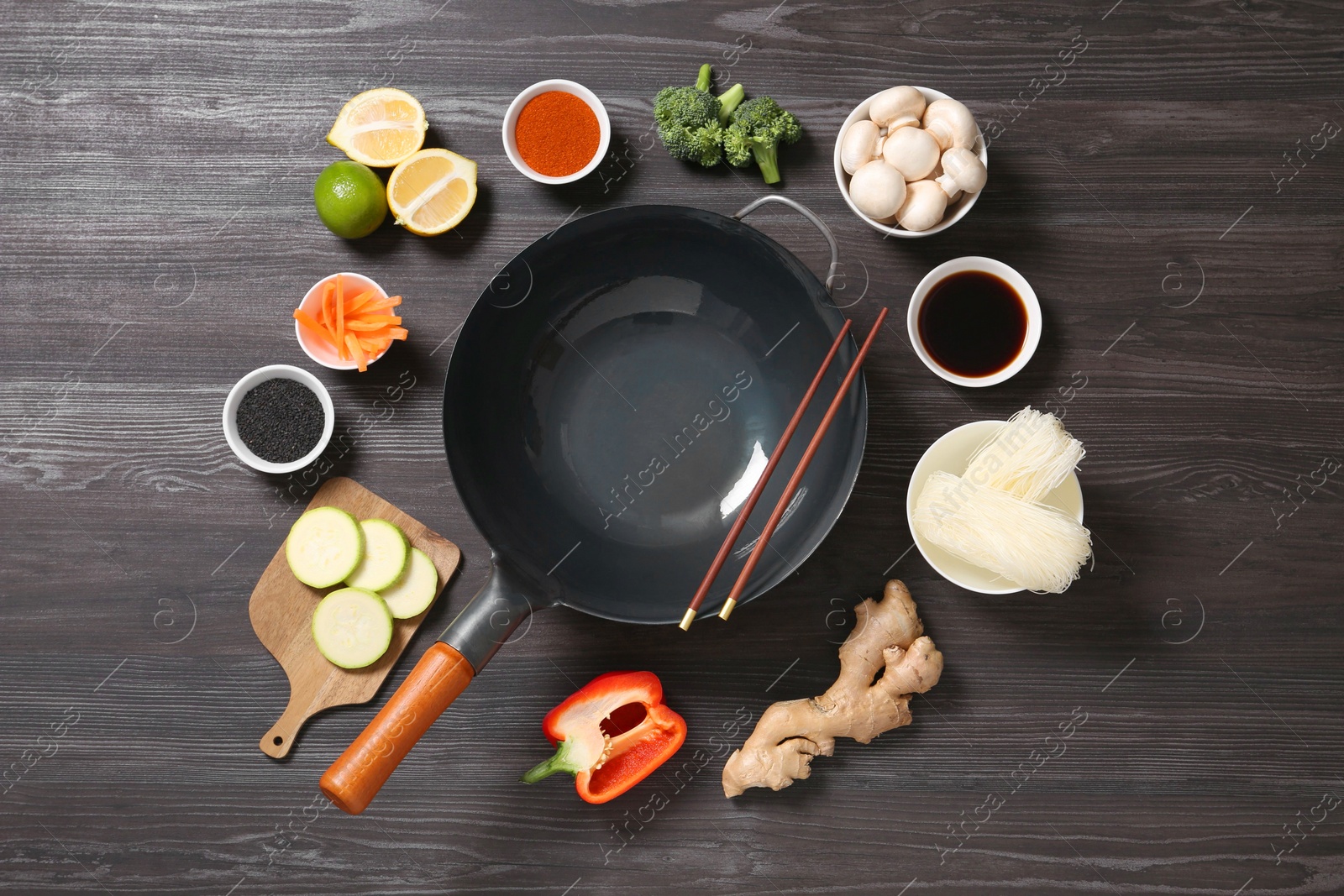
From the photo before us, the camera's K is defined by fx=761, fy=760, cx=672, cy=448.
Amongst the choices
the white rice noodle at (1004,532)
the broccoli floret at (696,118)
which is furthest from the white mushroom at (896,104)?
the white rice noodle at (1004,532)

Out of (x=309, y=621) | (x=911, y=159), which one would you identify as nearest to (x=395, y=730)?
(x=309, y=621)

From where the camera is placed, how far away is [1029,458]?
1.33 m

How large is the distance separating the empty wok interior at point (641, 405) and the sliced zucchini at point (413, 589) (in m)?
0.25

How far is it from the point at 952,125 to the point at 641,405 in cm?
76

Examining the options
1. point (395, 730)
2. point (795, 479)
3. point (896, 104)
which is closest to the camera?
point (395, 730)

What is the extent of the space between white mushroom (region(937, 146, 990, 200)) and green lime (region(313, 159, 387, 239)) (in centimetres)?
106

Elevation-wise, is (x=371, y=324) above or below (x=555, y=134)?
below

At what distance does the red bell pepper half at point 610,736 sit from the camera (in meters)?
1.40

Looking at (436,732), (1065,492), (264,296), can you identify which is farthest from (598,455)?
(1065,492)

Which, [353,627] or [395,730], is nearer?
[395,730]

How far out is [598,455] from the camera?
4.62 ft

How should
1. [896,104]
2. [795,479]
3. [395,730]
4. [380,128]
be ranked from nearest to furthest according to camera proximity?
1. [395,730]
2. [795,479]
3. [896,104]
4. [380,128]

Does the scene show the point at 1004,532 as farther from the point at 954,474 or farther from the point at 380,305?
the point at 380,305

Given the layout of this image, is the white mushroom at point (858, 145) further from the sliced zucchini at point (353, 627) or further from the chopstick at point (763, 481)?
the sliced zucchini at point (353, 627)
